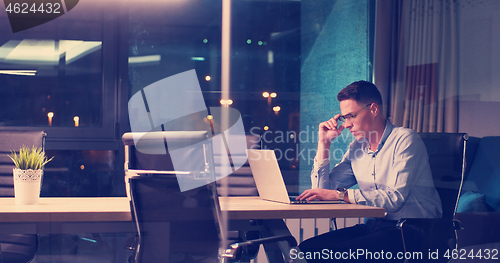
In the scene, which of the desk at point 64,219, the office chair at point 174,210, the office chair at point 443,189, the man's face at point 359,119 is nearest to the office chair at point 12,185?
the desk at point 64,219

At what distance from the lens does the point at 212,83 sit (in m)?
4.28

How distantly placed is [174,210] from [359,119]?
1.18 m

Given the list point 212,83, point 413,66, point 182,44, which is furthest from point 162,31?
point 413,66

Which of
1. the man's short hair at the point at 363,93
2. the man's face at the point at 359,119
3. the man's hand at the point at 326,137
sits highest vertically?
the man's short hair at the point at 363,93

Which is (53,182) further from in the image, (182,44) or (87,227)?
(87,227)

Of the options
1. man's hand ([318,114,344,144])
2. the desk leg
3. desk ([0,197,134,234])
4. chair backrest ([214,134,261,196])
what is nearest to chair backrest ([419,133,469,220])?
man's hand ([318,114,344,144])

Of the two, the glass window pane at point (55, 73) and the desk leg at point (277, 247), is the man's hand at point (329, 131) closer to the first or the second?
the desk leg at point (277, 247)

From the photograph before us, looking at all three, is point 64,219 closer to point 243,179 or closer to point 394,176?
point 243,179

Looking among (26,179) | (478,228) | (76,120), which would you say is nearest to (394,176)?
(478,228)

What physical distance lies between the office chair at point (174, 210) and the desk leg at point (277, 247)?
0.09 m

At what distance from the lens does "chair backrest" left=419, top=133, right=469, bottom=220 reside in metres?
2.11

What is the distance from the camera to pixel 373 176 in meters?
2.27

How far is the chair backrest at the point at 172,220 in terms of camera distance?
1.70m

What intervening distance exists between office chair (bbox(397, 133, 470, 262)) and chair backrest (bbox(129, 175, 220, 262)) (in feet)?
2.75
